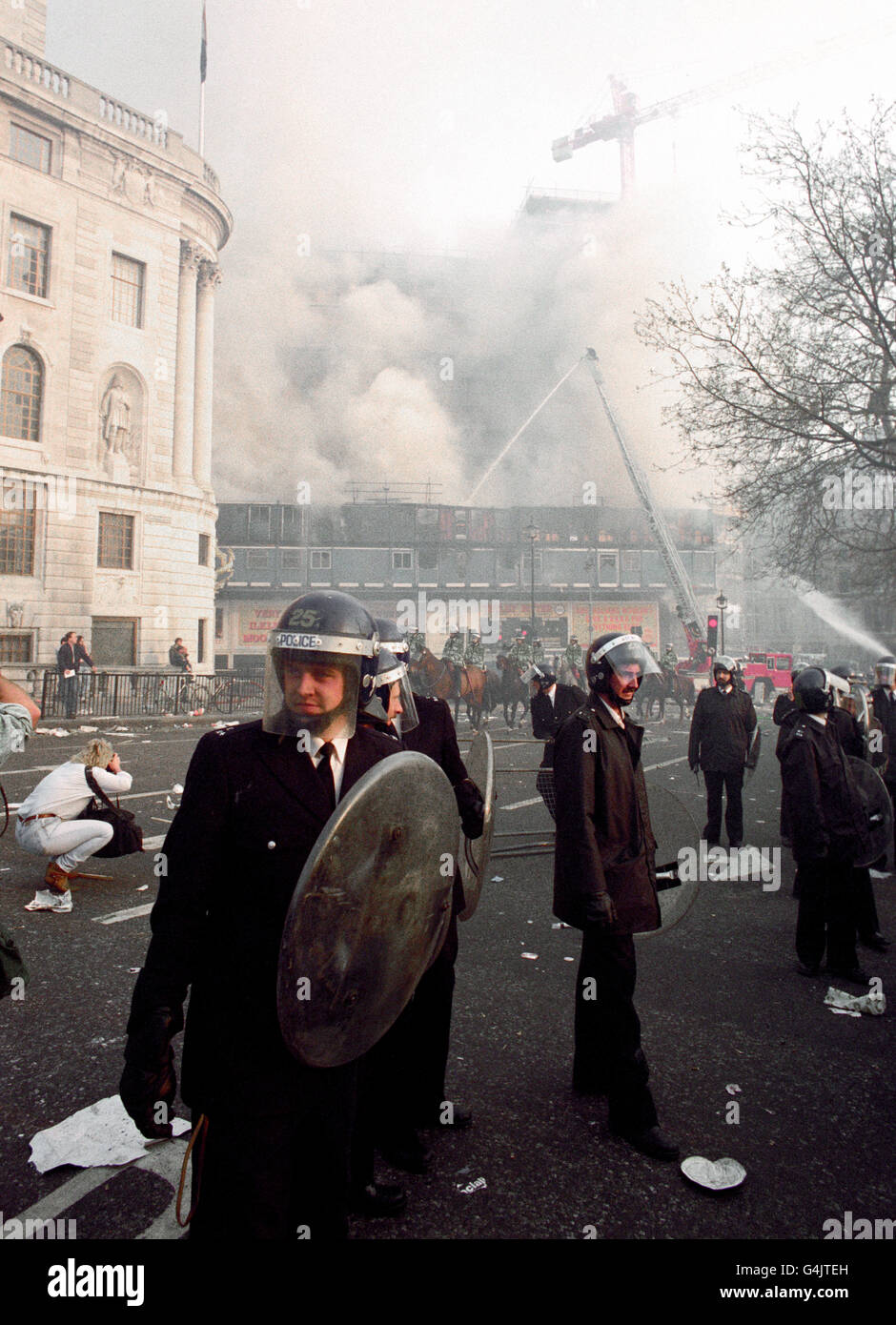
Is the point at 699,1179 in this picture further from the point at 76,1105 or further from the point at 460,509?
the point at 460,509

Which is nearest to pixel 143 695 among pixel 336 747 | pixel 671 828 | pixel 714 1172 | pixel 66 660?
pixel 66 660

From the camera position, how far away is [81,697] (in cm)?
2261

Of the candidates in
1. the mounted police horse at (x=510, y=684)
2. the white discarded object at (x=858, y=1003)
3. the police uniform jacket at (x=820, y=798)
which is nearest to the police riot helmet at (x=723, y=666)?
the police uniform jacket at (x=820, y=798)

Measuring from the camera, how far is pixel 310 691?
2.02 metres

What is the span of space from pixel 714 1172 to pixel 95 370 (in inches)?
1318

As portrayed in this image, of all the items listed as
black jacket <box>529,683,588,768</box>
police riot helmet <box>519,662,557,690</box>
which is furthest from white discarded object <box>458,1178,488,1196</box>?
police riot helmet <box>519,662,557,690</box>

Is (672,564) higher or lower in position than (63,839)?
higher

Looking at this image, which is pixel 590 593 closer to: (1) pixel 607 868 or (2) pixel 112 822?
(2) pixel 112 822

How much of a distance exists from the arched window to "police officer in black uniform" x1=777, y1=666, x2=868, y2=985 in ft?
99.1

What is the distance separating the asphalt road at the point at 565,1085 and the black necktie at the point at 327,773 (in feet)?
4.98

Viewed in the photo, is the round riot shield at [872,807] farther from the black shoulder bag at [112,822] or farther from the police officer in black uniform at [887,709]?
the black shoulder bag at [112,822]

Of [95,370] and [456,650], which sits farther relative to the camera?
[95,370]

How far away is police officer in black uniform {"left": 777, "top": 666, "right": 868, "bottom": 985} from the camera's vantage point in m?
4.84
